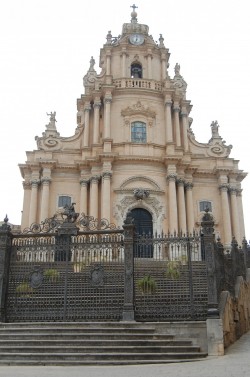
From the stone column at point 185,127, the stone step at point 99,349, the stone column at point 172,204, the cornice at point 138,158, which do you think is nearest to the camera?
the stone step at point 99,349

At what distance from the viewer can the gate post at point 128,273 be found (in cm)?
1212

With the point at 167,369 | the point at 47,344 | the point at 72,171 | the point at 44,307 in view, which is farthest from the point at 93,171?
the point at 167,369

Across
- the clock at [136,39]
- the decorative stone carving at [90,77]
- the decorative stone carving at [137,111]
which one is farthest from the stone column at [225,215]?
the clock at [136,39]

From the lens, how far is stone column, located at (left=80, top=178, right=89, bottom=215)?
2836 cm

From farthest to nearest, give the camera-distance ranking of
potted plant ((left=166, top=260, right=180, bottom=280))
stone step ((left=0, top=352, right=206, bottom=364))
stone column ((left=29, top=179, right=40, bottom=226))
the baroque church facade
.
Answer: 1. the baroque church facade
2. stone column ((left=29, top=179, right=40, bottom=226))
3. potted plant ((left=166, top=260, right=180, bottom=280))
4. stone step ((left=0, top=352, right=206, bottom=364))

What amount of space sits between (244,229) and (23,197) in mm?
14975

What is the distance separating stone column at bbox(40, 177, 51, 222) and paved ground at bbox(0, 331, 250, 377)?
18.7 metres

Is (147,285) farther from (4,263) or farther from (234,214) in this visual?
(234,214)

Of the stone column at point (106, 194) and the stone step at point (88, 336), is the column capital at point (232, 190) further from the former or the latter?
the stone step at point (88, 336)

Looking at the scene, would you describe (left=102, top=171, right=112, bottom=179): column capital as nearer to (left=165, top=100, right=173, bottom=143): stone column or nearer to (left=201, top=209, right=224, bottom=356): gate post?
(left=165, top=100, right=173, bottom=143): stone column

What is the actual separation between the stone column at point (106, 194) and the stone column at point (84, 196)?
56.5 inches

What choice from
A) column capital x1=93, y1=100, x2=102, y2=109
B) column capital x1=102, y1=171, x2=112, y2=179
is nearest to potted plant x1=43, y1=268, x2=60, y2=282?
column capital x1=102, y1=171, x2=112, y2=179

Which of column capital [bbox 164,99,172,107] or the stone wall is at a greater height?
column capital [bbox 164,99,172,107]

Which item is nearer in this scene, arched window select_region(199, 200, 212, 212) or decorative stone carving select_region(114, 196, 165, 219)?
decorative stone carving select_region(114, 196, 165, 219)
